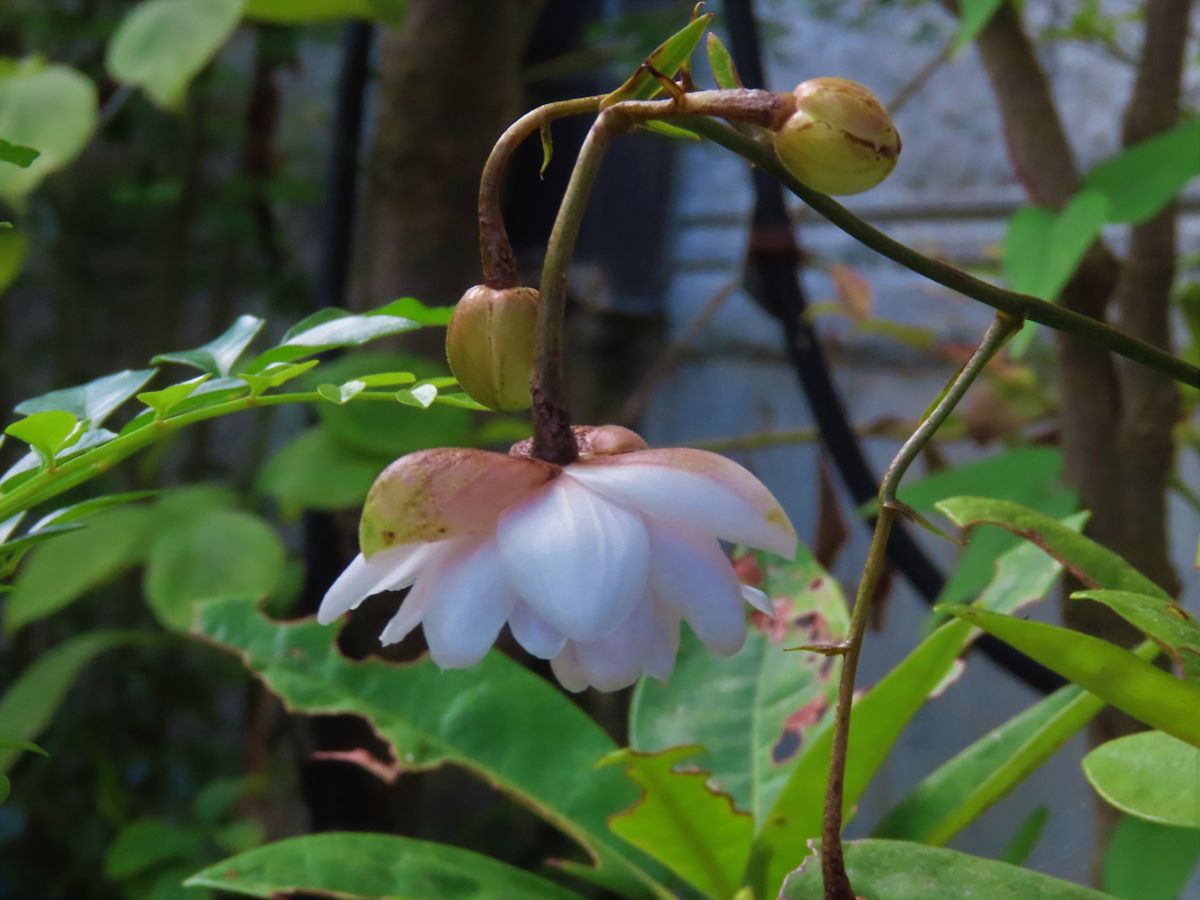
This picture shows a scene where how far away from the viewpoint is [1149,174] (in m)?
0.60

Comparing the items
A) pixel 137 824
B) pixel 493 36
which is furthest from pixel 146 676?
pixel 493 36

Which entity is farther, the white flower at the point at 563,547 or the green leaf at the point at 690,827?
the green leaf at the point at 690,827

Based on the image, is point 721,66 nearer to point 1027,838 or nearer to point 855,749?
point 855,749

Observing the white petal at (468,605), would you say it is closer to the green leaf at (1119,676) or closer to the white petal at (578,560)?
the white petal at (578,560)

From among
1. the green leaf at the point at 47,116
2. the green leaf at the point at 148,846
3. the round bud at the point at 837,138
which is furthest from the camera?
the green leaf at the point at 148,846

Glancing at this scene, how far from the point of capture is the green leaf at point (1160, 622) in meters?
0.27

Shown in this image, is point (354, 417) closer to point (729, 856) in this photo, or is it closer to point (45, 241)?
point (729, 856)

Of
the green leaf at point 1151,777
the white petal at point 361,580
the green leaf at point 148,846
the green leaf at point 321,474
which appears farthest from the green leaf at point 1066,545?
the green leaf at point 148,846

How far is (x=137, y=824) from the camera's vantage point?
107 cm

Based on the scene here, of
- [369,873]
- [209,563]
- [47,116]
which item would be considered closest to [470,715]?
[369,873]

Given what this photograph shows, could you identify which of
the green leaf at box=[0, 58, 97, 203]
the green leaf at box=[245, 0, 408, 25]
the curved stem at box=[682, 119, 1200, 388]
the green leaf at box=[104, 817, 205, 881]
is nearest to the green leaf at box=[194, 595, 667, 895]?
the curved stem at box=[682, 119, 1200, 388]

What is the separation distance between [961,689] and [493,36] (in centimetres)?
73

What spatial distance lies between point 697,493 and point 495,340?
0.07 metres

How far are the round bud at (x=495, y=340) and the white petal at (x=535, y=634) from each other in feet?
Result: 0.19
